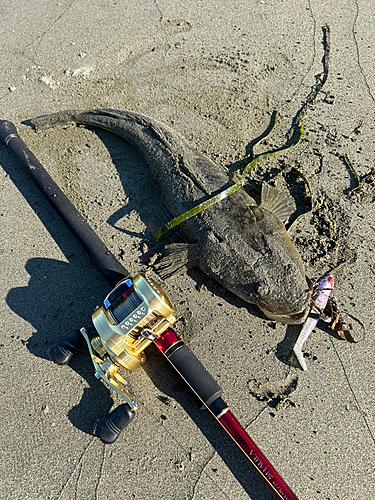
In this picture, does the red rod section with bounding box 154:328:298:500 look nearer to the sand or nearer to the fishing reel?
the fishing reel

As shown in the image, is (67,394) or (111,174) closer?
(67,394)

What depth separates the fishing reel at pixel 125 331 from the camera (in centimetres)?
304

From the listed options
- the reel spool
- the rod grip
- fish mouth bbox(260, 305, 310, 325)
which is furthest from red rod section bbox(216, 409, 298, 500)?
fish mouth bbox(260, 305, 310, 325)

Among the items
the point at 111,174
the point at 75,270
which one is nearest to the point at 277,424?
the point at 75,270

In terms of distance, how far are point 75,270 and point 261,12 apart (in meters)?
5.53

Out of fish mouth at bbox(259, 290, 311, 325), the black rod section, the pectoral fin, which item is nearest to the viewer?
fish mouth at bbox(259, 290, 311, 325)

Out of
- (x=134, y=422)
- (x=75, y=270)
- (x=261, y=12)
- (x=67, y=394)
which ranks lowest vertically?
(x=134, y=422)

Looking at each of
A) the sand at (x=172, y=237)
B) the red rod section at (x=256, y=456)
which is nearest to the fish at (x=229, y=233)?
the sand at (x=172, y=237)

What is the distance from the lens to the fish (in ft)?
12.0

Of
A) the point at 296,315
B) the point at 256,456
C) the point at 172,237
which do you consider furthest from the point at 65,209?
the point at 256,456

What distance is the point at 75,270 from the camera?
4047mm

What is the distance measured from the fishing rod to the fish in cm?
88

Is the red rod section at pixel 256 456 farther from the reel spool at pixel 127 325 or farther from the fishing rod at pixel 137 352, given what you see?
the reel spool at pixel 127 325

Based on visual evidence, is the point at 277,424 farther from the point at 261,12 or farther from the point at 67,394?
the point at 261,12
